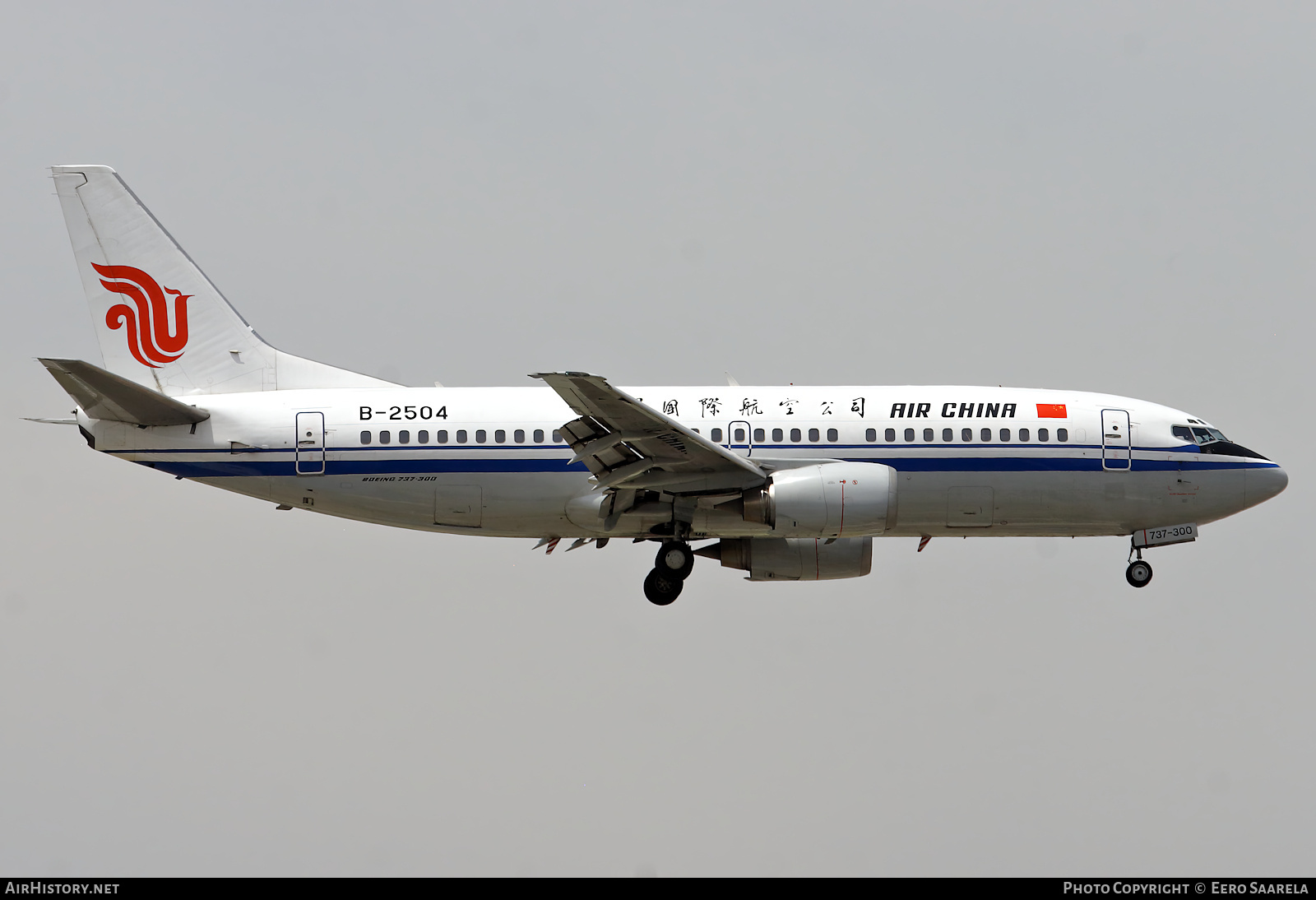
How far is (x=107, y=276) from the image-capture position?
3200 cm

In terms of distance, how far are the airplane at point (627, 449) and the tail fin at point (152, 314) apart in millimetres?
41

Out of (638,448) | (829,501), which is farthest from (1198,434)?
(638,448)

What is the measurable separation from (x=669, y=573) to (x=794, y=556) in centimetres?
323

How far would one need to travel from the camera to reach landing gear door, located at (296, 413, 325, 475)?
1179 inches

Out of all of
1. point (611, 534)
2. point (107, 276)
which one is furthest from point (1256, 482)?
point (107, 276)

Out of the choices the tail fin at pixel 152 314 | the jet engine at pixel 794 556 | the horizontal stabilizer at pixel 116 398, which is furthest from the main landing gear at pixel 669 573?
the horizontal stabilizer at pixel 116 398

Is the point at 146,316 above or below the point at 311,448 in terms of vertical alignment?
above

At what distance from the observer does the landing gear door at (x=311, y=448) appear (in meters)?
30.0

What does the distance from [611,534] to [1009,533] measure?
8.66 meters

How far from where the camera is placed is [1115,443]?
102ft

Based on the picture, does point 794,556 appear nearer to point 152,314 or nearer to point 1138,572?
point 1138,572

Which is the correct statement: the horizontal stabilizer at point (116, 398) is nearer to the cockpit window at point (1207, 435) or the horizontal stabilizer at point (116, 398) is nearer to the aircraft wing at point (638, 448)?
the aircraft wing at point (638, 448)

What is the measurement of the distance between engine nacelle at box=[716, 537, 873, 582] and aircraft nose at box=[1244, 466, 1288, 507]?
27.4 feet

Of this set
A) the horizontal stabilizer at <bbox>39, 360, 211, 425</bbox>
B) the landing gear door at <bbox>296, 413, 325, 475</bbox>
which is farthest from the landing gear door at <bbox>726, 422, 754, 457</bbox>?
the horizontal stabilizer at <bbox>39, 360, 211, 425</bbox>
